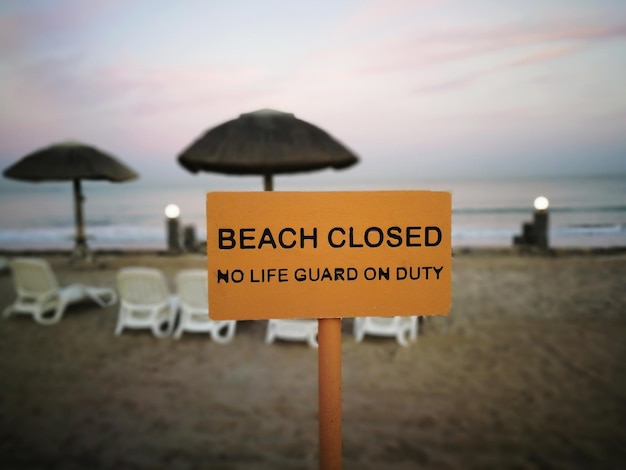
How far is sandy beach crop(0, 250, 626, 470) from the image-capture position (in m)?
3.06

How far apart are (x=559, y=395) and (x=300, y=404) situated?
228 centimetres

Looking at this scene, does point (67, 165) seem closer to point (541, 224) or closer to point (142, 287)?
point (142, 287)

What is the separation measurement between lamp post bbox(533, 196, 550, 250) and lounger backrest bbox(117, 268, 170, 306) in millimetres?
10211

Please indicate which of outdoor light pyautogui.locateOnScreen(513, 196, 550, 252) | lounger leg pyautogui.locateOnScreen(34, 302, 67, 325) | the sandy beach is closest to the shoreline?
outdoor light pyautogui.locateOnScreen(513, 196, 550, 252)

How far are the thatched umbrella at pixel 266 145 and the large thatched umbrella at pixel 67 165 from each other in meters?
5.15

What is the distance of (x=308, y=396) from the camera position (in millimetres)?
3977

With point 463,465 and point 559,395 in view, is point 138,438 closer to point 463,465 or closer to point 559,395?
point 463,465

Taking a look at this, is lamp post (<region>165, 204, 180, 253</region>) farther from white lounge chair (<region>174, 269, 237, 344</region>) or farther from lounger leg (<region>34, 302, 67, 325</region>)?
white lounge chair (<region>174, 269, 237, 344</region>)

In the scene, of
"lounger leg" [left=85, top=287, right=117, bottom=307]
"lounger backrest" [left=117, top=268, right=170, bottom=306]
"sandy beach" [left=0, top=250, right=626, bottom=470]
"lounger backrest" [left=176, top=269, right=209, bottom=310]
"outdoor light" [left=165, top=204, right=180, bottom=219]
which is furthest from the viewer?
"outdoor light" [left=165, top=204, right=180, bottom=219]

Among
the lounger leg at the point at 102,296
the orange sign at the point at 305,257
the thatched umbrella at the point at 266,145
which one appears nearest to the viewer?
the orange sign at the point at 305,257

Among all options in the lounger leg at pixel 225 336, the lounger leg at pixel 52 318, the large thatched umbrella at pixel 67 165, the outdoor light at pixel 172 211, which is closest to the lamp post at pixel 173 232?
the outdoor light at pixel 172 211

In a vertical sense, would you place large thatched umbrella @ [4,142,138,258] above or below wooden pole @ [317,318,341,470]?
above

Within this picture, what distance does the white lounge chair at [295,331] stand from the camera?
5320mm

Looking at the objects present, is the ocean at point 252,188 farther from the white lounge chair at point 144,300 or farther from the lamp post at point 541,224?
the white lounge chair at point 144,300
